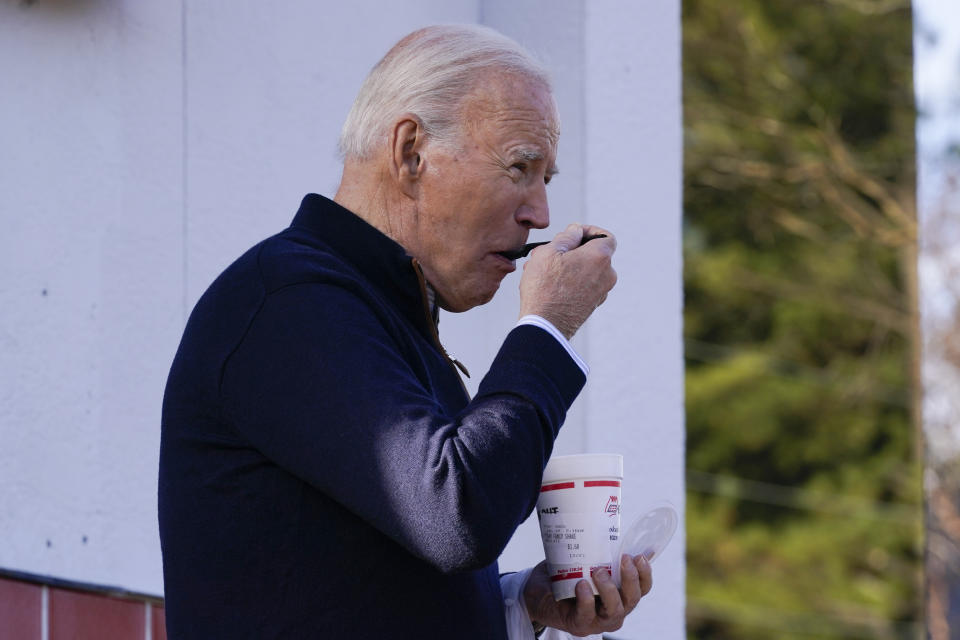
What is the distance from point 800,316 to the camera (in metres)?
13.8

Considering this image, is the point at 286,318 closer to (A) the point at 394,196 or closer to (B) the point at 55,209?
(A) the point at 394,196

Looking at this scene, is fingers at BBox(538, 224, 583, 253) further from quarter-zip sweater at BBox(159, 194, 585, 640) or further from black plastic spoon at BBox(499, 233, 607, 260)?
quarter-zip sweater at BBox(159, 194, 585, 640)

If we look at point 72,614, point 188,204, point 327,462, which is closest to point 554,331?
point 327,462

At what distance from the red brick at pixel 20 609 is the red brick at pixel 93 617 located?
0.02m

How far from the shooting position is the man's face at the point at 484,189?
1.69 metres

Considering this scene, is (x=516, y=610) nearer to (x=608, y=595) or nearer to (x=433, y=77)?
(x=608, y=595)

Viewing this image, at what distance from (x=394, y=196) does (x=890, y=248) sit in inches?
494

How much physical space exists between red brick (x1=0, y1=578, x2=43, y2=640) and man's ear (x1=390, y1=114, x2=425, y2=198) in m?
1.01

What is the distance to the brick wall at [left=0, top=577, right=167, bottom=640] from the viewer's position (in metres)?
2.20

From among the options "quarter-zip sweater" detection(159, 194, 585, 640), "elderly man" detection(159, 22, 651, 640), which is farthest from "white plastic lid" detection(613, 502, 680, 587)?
"quarter-zip sweater" detection(159, 194, 585, 640)

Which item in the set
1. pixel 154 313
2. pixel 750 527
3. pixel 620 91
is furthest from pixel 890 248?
pixel 154 313

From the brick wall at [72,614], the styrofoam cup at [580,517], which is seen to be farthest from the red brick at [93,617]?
the styrofoam cup at [580,517]

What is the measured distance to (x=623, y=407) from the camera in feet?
9.99

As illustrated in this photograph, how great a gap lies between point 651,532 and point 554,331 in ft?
1.28
